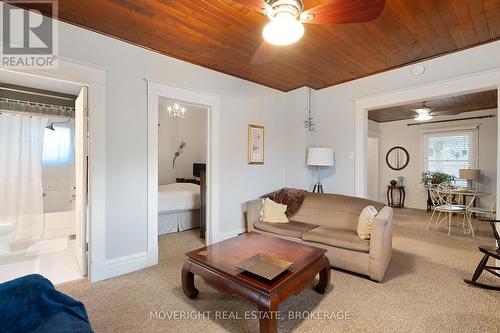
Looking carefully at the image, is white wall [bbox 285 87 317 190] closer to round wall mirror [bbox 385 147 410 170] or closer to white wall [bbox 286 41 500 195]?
white wall [bbox 286 41 500 195]

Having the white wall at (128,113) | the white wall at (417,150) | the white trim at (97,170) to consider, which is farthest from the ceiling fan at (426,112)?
the white trim at (97,170)

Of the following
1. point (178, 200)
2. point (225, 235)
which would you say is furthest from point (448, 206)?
point (178, 200)

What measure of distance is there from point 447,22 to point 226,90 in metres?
2.66

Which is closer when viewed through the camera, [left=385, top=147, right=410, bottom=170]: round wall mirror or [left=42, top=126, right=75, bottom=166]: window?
[left=42, top=126, right=75, bottom=166]: window

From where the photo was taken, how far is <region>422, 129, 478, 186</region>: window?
18.9 feet

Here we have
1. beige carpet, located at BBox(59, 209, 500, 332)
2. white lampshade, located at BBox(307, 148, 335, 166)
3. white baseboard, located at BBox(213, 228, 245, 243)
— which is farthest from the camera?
white lampshade, located at BBox(307, 148, 335, 166)

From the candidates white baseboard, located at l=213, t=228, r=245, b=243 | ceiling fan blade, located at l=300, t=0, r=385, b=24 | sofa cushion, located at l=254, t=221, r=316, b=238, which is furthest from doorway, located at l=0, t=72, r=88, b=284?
ceiling fan blade, located at l=300, t=0, r=385, b=24

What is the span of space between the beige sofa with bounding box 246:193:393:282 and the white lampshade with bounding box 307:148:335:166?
0.58 meters

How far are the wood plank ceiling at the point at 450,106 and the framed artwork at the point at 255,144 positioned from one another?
339cm

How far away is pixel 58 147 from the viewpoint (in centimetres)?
414

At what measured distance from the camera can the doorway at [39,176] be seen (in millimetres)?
3080

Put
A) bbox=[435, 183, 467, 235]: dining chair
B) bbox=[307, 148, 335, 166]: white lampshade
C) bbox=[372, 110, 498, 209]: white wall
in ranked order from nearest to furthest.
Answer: bbox=[307, 148, 335, 166]: white lampshade, bbox=[435, 183, 467, 235]: dining chair, bbox=[372, 110, 498, 209]: white wall

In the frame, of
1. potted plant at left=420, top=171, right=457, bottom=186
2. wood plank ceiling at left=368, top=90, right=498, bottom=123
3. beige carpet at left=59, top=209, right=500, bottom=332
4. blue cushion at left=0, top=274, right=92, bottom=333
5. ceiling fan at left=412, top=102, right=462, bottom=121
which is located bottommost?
beige carpet at left=59, top=209, right=500, bottom=332

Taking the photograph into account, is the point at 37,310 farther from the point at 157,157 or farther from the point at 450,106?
the point at 450,106
